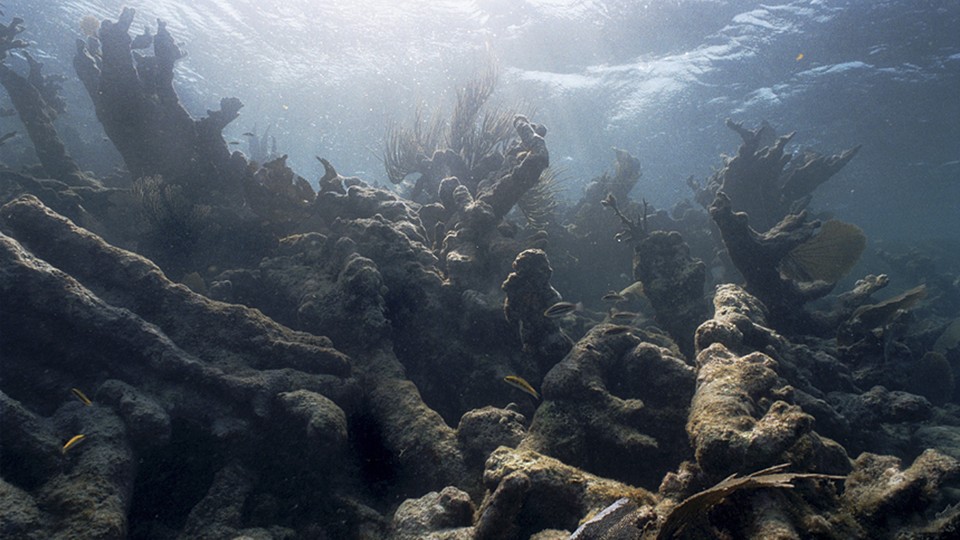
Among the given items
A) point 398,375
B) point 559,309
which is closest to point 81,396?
point 398,375

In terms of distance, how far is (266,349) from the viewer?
15.5 feet

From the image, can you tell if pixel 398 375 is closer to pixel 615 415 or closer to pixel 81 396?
pixel 615 415

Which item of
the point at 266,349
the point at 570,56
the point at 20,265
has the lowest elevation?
the point at 266,349

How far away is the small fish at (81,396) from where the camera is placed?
146 inches

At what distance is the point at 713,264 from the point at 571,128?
21.5m

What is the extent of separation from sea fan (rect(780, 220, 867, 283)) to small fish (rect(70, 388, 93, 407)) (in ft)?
30.3

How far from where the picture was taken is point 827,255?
7359 mm

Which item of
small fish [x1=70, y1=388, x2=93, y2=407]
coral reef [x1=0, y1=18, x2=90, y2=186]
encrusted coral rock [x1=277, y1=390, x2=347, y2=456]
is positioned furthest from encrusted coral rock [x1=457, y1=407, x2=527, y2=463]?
coral reef [x1=0, y1=18, x2=90, y2=186]

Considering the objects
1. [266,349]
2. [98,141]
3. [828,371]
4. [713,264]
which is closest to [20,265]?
[266,349]

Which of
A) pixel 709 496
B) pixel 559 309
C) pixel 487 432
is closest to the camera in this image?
pixel 709 496

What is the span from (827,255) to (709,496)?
6971mm

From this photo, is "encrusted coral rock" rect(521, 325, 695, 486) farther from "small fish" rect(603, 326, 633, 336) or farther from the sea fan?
the sea fan

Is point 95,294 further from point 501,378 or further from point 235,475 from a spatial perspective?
point 501,378

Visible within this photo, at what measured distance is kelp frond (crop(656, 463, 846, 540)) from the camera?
7.21 ft
